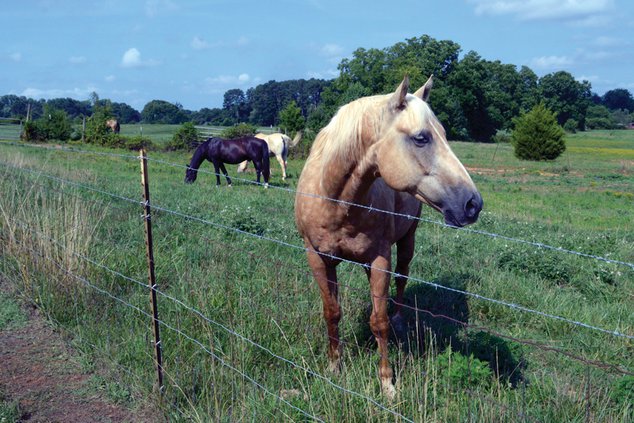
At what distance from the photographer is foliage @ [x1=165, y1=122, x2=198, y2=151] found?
28953 mm

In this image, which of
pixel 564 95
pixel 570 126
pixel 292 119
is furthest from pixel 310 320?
pixel 564 95

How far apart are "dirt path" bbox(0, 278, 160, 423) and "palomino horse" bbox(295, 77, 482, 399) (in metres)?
1.58

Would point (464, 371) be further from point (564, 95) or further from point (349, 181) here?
point (564, 95)

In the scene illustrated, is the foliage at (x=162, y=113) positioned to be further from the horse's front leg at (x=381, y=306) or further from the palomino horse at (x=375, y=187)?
the horse's front leg at (x=381, y=306)

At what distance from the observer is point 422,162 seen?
121 inches

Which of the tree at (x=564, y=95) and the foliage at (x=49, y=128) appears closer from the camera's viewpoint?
the foliage at (x=49, y=128)

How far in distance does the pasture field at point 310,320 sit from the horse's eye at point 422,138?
0.44m

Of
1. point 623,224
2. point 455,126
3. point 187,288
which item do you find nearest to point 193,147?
point 623,224

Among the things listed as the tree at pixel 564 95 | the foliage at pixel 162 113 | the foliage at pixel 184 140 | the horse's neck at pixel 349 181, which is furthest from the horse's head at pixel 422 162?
the tree at pixel 564 95

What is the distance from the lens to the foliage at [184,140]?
95.0ft

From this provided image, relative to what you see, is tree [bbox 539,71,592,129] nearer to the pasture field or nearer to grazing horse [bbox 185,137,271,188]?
grazing horse [bbox 185,137,271,188]

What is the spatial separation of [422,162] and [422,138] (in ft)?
0.44

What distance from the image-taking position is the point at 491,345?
4.19m

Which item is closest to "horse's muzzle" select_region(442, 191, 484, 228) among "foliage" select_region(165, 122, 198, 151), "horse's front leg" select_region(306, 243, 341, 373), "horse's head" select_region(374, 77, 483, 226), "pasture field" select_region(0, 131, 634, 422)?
"horse's head" select_region(374, 77, 483, 226)
